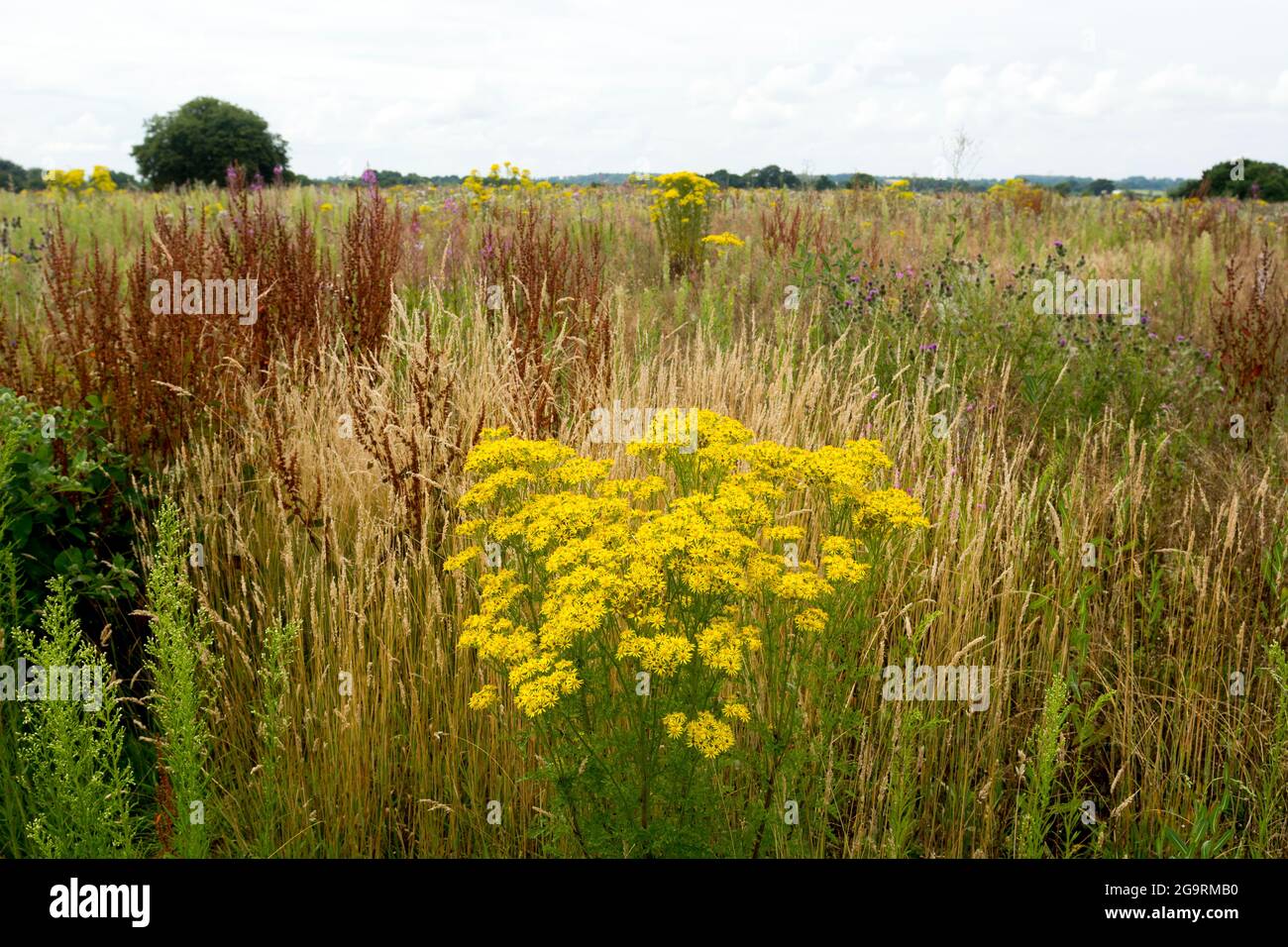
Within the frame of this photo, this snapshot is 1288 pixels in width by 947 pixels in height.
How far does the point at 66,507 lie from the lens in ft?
10.9

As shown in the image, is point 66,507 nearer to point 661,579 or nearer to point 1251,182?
point 661,579

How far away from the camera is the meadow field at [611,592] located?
212 centimetres

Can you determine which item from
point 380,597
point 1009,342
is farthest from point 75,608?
point 1009,342

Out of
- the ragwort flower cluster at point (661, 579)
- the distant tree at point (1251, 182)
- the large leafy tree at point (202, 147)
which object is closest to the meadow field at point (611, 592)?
the ragwort flower cluster at point (661, 579)

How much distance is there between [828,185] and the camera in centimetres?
1995

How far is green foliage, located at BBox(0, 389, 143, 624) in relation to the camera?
318 centimetres

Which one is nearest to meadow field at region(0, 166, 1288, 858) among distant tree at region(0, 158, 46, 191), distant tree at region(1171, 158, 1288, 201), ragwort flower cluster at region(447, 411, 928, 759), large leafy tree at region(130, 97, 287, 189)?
ragwort flower cluster at region(447, 411, 928, 759)

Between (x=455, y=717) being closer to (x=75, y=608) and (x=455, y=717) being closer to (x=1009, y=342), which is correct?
(x=75, y=608)

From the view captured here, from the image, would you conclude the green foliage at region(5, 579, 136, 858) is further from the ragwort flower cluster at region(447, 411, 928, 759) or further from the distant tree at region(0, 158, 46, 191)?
the distant tree at region(0, 158, 46, 191)

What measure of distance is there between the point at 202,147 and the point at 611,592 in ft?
A: 94.6

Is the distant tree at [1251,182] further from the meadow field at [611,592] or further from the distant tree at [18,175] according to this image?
the distant tree at [18,175]

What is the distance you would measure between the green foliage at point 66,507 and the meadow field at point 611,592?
0.02 meters

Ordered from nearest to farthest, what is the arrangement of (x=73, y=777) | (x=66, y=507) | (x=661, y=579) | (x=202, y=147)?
(x=661, y=579)
(x=73, y=777)
(x=66, y=507)
(x=202, y=147)

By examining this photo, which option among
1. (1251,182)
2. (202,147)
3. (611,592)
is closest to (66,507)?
(611,592)
